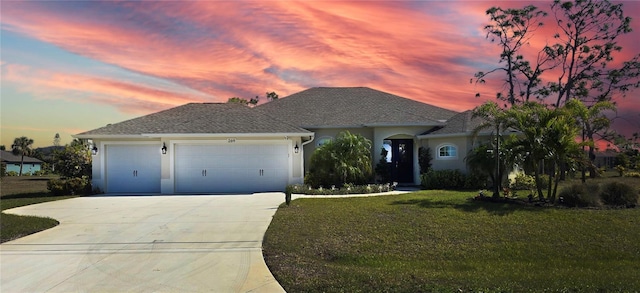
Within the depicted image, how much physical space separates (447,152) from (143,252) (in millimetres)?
16058

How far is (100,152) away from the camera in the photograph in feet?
64.9

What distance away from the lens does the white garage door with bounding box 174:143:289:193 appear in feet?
63.8

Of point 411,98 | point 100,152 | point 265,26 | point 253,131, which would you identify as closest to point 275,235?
point 265,26

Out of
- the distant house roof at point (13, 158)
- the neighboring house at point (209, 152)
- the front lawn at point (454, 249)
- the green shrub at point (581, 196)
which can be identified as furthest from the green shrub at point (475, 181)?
the distant house roof at point (13, 158)

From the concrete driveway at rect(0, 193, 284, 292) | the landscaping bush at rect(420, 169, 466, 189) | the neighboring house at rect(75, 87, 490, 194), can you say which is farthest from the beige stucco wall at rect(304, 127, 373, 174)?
the concrete driveway at rect(0, 193, 284, 292)

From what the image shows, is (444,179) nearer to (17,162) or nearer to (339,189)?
(339,189)

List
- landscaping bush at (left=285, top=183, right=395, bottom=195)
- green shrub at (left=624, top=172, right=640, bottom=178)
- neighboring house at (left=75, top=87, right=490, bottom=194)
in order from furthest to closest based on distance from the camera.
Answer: green shrub at (left=624, top=172, right=640, bottom=178)
neighboring house at (left=75, top=87, right=490, bottom=194)
landscaping bush at (left=285, top=183, right=395, bottom=195)

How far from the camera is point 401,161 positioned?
23.5 metres

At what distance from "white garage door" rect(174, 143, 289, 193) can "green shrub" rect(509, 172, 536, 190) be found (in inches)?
402

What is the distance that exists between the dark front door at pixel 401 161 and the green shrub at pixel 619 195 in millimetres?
10875

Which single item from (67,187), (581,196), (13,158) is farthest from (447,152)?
(13,158)

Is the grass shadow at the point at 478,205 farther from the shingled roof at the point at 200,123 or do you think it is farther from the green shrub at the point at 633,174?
the green shrub at the point at 633,174

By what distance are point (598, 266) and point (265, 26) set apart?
37.2ft

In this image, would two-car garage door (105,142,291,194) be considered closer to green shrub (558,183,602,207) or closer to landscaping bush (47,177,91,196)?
landscaping bush (47,177,91,196)
